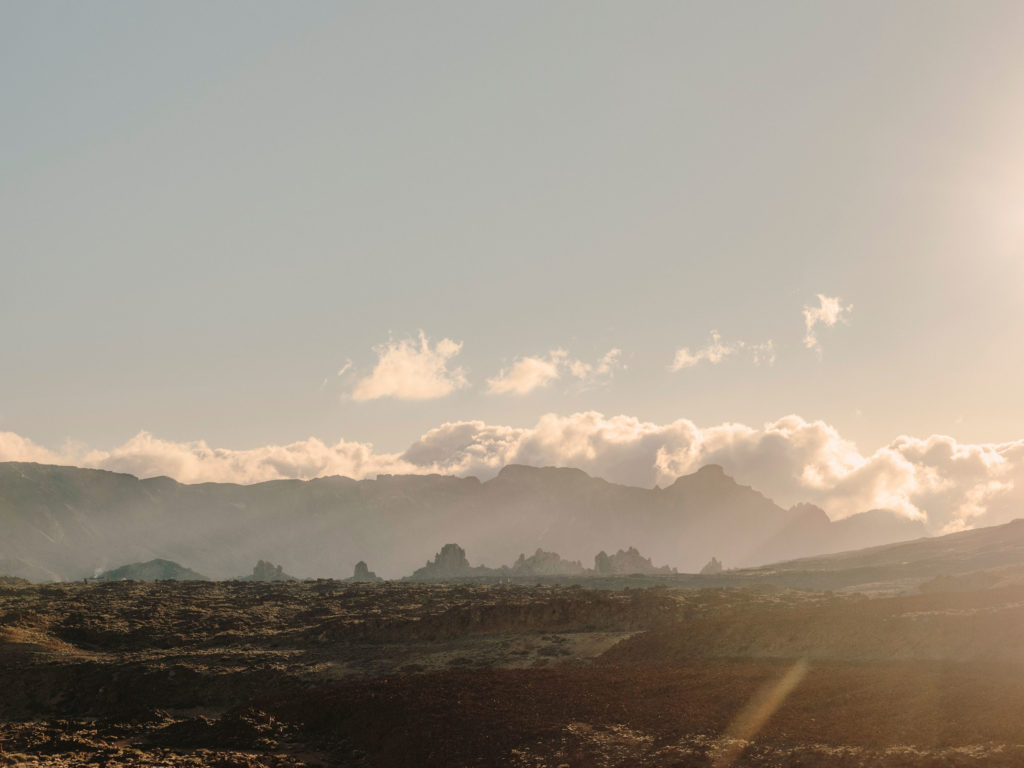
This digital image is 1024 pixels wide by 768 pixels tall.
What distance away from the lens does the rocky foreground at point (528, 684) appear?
36469 millimetres

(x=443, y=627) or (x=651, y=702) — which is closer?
(x=651, y=702)

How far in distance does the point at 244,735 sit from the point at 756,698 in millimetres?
28504

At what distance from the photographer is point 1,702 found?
53.7m

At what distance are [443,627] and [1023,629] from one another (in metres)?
48.8

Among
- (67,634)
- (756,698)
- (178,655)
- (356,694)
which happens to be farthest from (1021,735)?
(67,634)

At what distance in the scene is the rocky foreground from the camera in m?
36.5

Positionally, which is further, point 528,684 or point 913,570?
point 913,570

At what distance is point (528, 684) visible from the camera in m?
51.7

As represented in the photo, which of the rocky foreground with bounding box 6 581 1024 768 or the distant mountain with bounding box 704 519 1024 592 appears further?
the distant mountain with bounding box 704 519 1024 592

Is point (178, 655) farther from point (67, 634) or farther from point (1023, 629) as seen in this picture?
point (1023, 629)

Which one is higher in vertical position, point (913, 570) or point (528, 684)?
point (528, 684)

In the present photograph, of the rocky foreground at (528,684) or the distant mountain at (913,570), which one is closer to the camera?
the rocky foreground at (528,684)

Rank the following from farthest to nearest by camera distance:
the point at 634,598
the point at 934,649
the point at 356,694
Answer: the point at 634,598 → the point at 934,649 → the point at 356,694

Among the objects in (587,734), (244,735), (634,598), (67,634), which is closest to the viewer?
(587,734)
